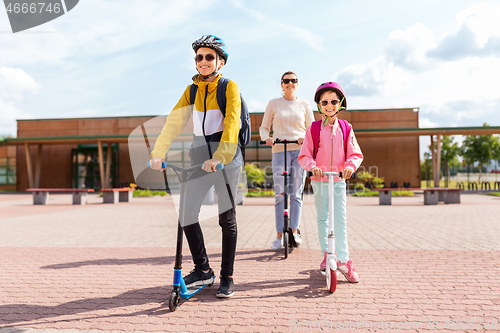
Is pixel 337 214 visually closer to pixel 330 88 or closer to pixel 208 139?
pixel 330 88

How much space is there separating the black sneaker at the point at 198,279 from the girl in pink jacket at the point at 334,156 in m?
1.18

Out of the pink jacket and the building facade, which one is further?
the building facade

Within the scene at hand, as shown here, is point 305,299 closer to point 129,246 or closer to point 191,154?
point 191,154

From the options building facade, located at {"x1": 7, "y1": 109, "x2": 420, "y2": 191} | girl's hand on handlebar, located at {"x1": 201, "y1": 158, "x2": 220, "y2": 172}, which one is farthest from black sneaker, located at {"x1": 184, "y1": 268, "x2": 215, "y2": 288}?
building facade, located at {"x1": 7, "y1": 109, "x2": 420, "y2": 191}

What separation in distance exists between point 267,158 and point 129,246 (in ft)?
81.3

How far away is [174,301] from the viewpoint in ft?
9.38

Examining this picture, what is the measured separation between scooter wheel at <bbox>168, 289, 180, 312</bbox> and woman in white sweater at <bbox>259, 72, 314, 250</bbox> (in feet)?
7.87

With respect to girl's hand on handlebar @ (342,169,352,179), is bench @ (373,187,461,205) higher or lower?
lower

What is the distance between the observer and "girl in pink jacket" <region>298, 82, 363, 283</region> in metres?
3.59

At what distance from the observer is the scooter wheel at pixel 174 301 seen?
283 centimetres

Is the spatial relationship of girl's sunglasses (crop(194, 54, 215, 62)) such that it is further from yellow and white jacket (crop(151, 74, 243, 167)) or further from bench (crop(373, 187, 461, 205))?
bench (crop(373, 187, 461, 205))

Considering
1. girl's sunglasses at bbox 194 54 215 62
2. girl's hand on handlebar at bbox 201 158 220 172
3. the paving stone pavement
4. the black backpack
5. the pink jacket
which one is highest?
girl's sunglasses at bbox 194 54 215 62

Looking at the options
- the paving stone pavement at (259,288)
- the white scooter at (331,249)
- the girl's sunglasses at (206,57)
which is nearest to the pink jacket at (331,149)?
the white scooter at (331,249)

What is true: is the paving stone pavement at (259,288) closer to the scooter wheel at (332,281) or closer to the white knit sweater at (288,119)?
the scooter wheel at (332,281)
